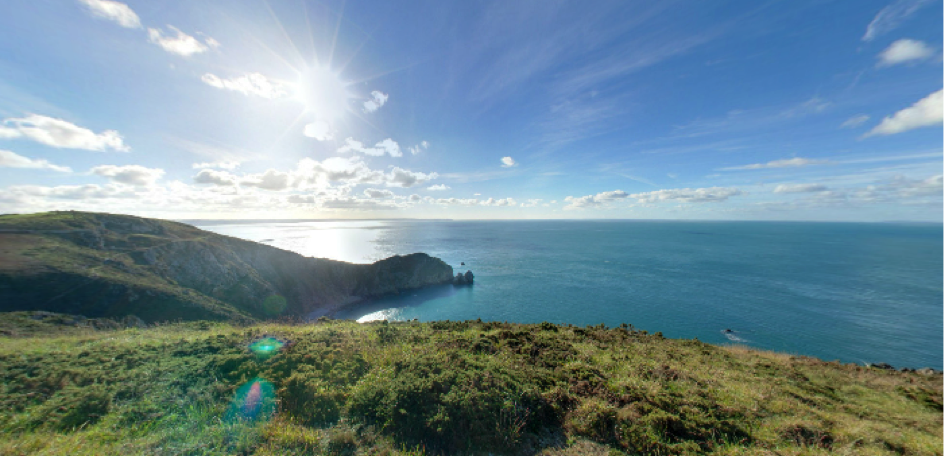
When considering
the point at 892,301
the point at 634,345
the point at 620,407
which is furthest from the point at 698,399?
the point at 892,301

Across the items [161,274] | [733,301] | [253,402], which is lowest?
[733,301]

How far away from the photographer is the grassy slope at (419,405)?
7746 mm

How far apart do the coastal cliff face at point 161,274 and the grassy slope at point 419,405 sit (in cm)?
3058

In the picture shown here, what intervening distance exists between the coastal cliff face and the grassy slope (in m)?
30.6

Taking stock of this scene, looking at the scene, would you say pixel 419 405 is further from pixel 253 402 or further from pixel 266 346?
pixel 266 346

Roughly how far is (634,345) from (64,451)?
23730 millimetres

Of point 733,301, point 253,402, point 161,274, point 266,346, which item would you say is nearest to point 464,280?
point 161,274

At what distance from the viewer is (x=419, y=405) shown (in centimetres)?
916

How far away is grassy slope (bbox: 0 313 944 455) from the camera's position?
7.75 m

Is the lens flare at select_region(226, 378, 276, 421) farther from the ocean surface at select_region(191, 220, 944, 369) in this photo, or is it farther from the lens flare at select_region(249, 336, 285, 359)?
the ocean surface at select_region(191, 220, 944, 369)

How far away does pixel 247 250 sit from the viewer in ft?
213

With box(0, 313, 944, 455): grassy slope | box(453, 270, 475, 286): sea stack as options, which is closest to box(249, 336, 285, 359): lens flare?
box(0, 313, 944, 455): grassy slope

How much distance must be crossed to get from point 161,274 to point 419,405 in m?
59.9

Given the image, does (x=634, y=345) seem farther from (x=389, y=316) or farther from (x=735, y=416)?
(x=389, y=316)
